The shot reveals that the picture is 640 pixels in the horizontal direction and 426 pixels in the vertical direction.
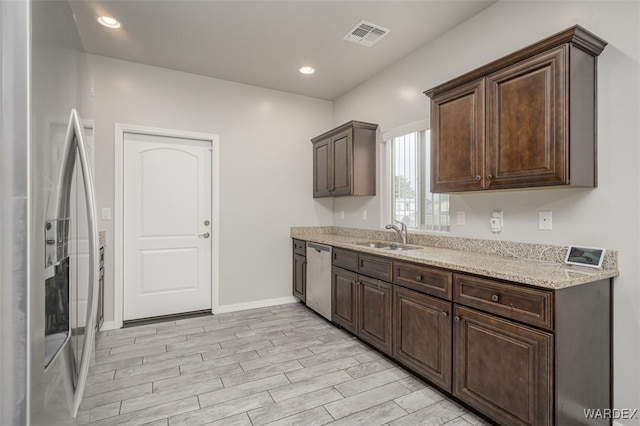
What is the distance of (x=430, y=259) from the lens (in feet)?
7.38

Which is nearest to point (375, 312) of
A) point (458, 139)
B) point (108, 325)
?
point (458, 139)

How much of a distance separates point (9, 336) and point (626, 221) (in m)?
2.58

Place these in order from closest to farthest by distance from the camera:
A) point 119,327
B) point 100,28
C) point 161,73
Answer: point 100,28 → point 119,327 → point 161,73

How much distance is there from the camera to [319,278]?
12.2 ft

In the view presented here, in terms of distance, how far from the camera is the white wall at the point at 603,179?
1.78m

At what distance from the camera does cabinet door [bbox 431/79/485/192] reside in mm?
2230

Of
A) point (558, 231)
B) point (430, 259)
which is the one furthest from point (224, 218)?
point (558, 231)

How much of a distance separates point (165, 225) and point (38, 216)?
3308mm

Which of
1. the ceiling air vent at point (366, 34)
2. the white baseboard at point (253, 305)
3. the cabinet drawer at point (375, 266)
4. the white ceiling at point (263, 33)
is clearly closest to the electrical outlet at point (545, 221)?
the cabinet drawer at point (375, 266)

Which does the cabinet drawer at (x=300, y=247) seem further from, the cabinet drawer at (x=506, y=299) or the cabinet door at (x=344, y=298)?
the cabinet drawer at (x=506, y=299)

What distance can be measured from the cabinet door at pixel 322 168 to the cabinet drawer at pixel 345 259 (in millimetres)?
1017

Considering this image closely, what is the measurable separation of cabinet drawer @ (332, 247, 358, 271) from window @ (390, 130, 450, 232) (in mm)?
728

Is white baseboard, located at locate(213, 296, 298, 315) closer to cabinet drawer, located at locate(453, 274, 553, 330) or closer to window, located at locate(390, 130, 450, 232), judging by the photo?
window, located at locate(390, 130, 450, 232)

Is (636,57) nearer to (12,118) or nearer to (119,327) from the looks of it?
(12,118)
